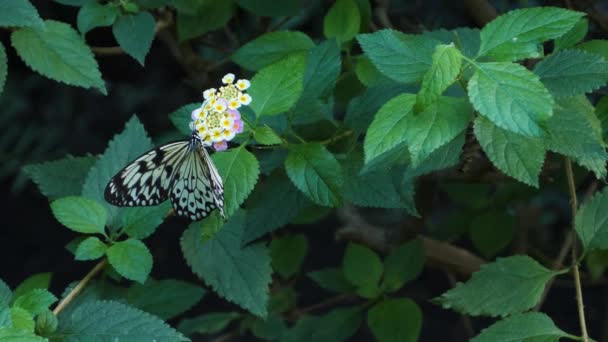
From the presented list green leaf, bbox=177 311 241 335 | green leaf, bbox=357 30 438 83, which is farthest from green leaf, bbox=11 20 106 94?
green leaf, bbox=177 311 241 335

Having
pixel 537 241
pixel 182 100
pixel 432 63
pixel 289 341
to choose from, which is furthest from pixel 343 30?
pixel 182 100

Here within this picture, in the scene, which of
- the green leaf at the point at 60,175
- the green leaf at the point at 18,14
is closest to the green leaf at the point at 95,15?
the green leaf at the point at 18,14

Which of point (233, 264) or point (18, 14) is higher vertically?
point (18, 14)

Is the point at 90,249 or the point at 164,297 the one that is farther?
the point at 164,297

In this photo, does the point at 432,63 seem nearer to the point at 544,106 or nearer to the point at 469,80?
the point at 469,80

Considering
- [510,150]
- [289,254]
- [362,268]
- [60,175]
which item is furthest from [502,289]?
[289,254]

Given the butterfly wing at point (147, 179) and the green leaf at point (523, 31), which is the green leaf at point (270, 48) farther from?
the green leaf at point (523, 31)

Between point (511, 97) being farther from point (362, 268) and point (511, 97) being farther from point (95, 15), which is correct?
point (362, 268)
